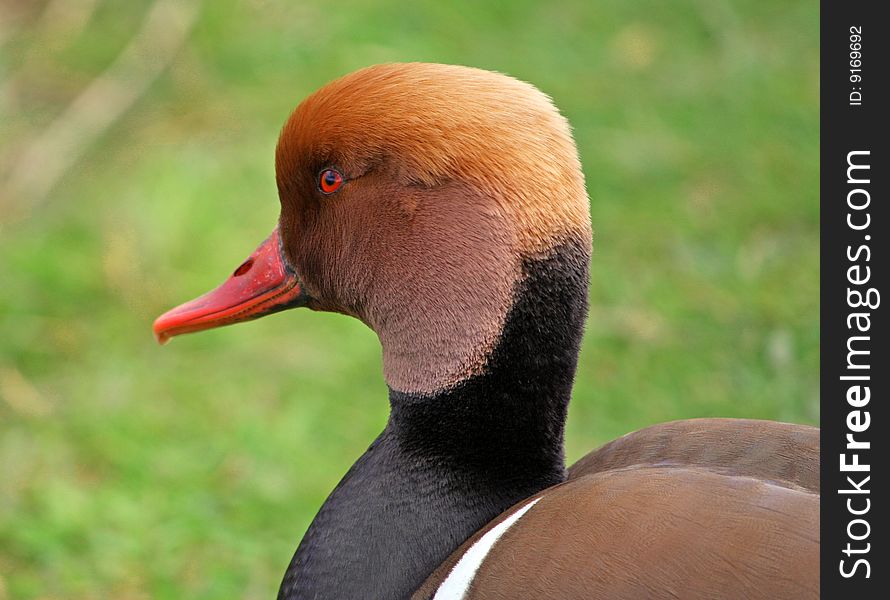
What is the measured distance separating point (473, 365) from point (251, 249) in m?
1.95

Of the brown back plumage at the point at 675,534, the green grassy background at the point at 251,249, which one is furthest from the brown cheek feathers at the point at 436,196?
the green grassy background at the point at 251,249

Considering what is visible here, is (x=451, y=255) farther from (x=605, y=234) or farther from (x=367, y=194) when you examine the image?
(x=605, y=234)

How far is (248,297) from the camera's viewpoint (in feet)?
6.31

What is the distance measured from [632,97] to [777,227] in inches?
33.3

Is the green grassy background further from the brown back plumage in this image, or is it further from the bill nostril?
the brown back plumage

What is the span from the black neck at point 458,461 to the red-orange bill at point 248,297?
0.90 ft

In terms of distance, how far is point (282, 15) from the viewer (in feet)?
15.0

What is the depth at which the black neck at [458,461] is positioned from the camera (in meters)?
1.64

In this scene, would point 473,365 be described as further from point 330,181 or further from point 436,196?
point 330,181

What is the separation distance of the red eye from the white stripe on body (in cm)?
54
